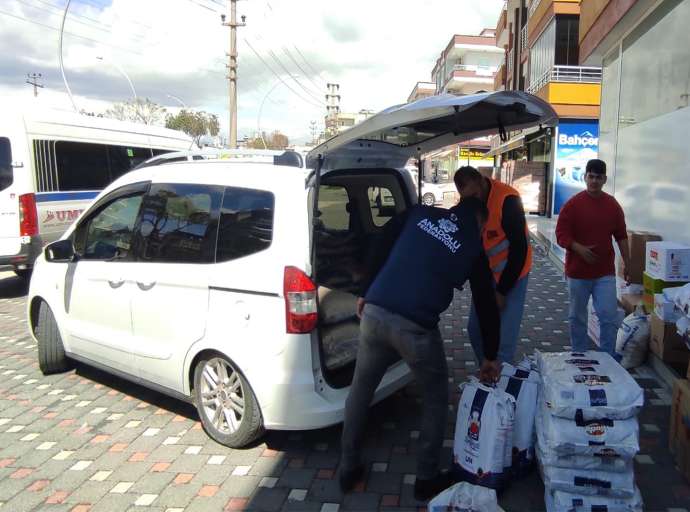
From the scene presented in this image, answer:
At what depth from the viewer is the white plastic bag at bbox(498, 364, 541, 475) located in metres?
3.03

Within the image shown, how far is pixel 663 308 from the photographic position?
4195 millimetres

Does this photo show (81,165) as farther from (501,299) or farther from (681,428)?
(681,428)

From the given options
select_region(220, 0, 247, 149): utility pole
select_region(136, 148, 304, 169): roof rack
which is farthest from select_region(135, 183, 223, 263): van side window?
select_region(220, 0, 247, 149): utility pole

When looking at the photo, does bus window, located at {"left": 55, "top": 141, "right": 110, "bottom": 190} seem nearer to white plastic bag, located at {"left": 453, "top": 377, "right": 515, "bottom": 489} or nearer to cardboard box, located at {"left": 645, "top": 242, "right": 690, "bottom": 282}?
white plastic bag, located at {"left": 453, "top": 377, "right": 515, "bottom": 489}

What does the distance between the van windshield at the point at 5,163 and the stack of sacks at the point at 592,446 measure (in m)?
8.24

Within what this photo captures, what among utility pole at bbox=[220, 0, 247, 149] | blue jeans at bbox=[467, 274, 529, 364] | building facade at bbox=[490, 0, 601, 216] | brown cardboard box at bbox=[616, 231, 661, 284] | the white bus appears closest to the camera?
blue jeans at bbox=[467, 274, 529, 364]

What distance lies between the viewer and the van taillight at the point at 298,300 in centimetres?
309

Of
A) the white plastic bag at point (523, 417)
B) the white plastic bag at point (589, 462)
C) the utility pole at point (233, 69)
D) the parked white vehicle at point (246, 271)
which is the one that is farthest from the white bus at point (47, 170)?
the utility pole at point (233, 69)

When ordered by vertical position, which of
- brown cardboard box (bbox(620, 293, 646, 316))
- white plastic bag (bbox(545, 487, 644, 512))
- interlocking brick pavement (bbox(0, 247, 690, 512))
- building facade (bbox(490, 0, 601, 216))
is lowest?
interlocking brick pavement (bbox(0, 247, 690, 512))

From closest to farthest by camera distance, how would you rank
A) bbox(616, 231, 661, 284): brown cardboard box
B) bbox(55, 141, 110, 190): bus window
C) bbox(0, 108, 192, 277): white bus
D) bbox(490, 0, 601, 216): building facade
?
bbox(616, 231, 661, 284): brown cardboard box < bbox(0, 108, 192, 277): white bus < bbox(55, 141, 110, 190): bus window < bbox(490, 0, 601, 216): building facade

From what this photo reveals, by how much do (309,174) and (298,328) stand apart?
2.98ft

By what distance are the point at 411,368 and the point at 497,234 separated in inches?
49.4

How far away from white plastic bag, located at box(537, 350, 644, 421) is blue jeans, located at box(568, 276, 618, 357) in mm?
1434

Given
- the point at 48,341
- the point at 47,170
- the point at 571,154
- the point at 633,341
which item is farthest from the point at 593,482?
the point at 571,154
